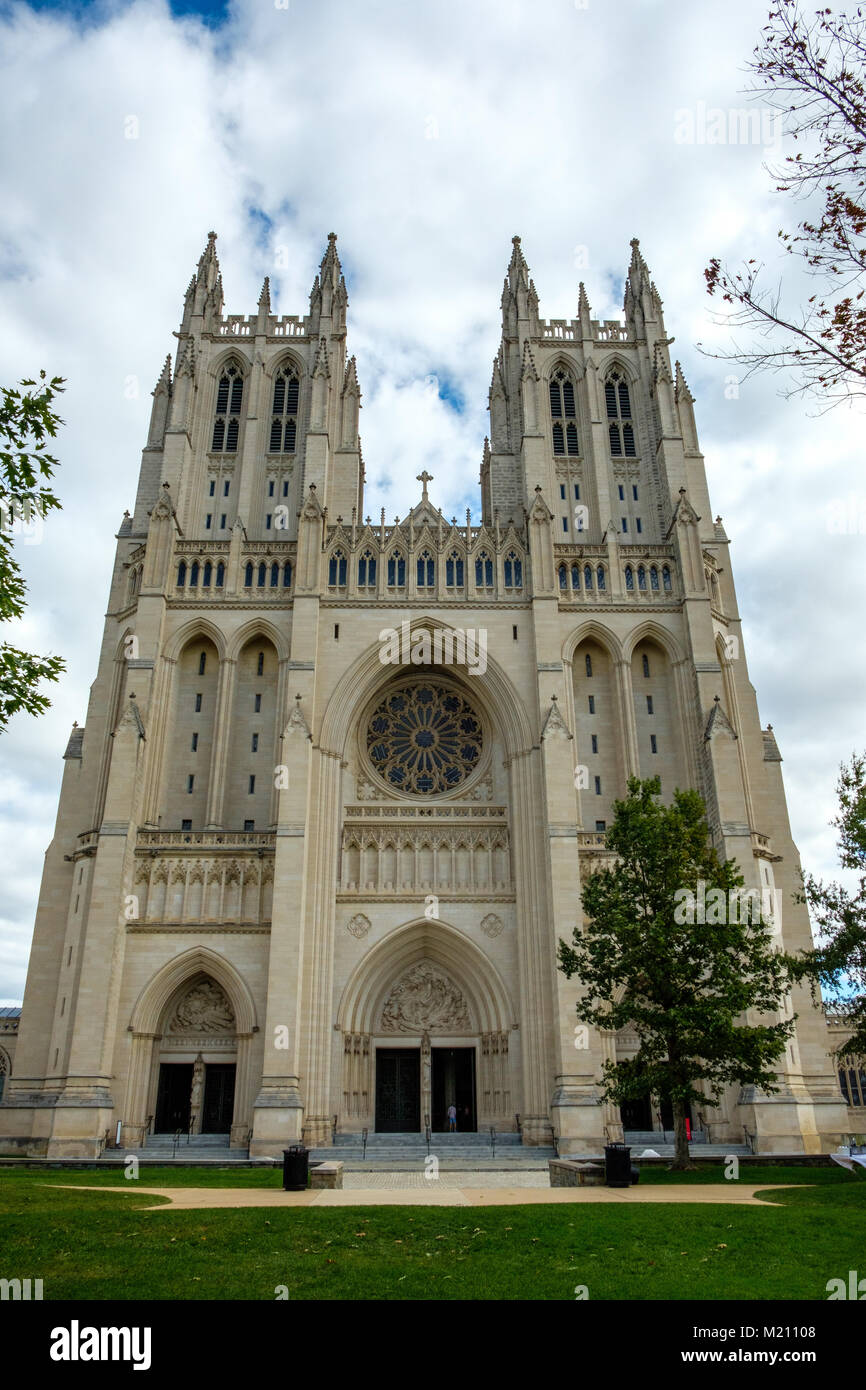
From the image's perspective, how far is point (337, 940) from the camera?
33531mm

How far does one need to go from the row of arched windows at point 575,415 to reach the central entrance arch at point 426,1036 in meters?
22.5

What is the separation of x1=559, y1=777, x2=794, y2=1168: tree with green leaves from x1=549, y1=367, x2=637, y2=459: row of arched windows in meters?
23.8

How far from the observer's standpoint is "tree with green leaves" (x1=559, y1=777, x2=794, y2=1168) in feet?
70.3

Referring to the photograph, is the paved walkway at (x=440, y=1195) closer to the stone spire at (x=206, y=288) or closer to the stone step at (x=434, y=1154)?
the stone step at (x=434, y=1154)

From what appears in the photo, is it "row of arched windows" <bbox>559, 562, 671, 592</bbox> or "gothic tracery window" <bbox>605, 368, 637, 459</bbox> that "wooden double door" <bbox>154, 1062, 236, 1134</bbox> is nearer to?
"row of arched windows" <bbox>559, 562, 671, 592</bbox>

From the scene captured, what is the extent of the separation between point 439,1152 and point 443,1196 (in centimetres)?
1287

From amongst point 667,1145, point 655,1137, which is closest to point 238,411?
point 655,1137

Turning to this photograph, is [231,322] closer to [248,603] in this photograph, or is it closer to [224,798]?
[248,603]

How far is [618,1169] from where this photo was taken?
18.0 metres

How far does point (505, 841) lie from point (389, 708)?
750cm

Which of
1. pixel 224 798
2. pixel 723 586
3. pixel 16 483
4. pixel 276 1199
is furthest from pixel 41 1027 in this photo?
pixel 723 586

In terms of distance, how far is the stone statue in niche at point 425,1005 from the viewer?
3434 centimetres

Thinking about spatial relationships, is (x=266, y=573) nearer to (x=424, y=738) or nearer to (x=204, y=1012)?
(x=424, y=738)

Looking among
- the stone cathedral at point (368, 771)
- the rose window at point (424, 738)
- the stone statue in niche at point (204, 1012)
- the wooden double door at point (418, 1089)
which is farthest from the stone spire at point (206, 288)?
the wooden double door at point (418, 1089)
